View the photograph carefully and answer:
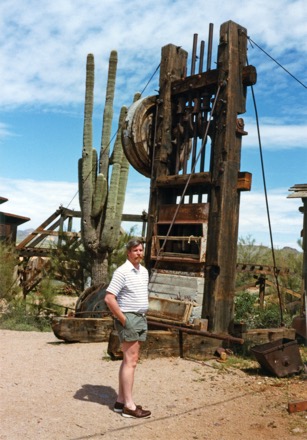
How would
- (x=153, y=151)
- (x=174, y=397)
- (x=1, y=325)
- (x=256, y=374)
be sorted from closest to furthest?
(x=174, y=397) < (x=256, y=374) < (x=153, y=151) < (x=1, y=325)

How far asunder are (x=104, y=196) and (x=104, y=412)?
9542 mm

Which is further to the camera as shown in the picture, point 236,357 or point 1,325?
point 1,325

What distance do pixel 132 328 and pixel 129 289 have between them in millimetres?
369

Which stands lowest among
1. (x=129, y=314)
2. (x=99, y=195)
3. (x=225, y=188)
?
(x=129, y=314)

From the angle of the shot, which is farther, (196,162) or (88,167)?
(88,167)

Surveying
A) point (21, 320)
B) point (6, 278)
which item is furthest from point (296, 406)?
point (6, 278)

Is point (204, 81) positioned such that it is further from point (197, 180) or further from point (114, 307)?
point (114, 307)

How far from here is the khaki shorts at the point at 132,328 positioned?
492 cm

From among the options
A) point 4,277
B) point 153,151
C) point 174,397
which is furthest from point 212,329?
point 4,277

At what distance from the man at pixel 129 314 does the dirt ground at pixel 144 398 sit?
19 cm

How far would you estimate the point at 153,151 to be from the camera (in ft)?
31.6

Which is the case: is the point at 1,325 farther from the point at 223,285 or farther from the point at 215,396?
the point at 215,396

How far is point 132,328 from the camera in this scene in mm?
4922

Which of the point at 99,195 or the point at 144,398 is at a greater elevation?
the point at 99,195
